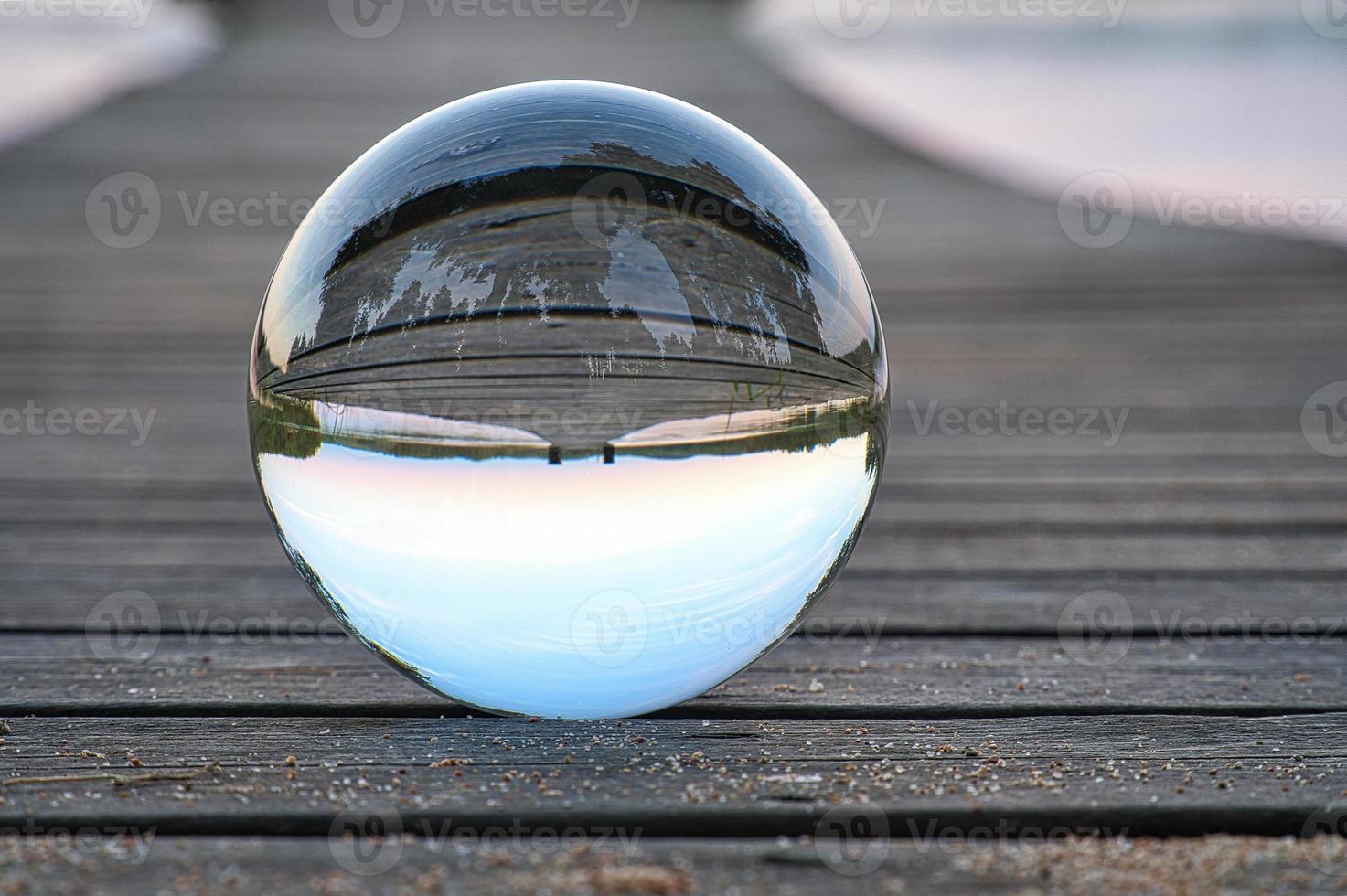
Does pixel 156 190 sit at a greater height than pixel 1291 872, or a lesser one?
greater

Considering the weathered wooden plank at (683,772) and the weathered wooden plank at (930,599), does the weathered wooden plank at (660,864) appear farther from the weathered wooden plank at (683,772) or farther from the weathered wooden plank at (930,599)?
the weathered wooden plank at (930,599)

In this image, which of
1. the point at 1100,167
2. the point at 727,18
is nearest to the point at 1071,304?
the point at 1100,167

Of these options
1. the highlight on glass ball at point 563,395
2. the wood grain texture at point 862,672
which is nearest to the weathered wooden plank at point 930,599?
the wood grain texture at point 862,672

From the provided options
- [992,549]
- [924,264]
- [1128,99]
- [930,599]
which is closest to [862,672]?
[930,599]

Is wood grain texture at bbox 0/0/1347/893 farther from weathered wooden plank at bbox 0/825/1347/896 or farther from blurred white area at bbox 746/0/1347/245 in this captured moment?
blurred white area at bbox 746/0/1347/245

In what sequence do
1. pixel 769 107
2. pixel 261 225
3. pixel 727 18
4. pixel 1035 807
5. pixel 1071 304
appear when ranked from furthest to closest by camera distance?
pixel 727 18 → pixel 769 107 → pixel 261 225 → pixel 1071 304 → pixel 1035 807

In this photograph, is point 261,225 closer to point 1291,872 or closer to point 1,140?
point 1,140

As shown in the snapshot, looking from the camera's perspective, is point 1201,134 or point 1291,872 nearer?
point 1291,872
